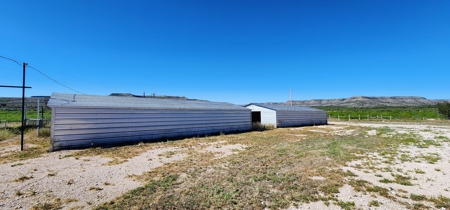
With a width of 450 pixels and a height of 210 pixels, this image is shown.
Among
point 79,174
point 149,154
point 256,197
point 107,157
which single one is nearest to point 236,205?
point 256,197

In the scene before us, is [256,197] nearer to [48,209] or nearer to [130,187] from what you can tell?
[130,187]

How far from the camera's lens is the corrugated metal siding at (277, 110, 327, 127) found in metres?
19.9

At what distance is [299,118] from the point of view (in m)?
22.5

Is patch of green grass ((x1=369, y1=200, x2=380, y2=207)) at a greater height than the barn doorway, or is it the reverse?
the barn doorway

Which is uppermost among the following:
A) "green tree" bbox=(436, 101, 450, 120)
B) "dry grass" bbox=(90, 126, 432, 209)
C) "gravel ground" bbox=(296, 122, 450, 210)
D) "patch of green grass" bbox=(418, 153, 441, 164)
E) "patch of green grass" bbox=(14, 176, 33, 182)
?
"green tree" bbox=(436, 101, 450, 120)

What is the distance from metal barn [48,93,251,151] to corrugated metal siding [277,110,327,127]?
26.5ft

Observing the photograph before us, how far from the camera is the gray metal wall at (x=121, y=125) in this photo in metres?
8.06

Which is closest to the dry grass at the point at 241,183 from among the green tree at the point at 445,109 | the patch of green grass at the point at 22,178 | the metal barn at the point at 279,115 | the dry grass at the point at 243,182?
the dry grass at the point at 243,182

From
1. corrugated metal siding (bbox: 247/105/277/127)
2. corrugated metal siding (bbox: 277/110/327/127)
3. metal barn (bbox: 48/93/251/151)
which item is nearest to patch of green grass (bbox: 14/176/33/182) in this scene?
metal barn (bbox: 48/93/251/151)

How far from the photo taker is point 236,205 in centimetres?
339

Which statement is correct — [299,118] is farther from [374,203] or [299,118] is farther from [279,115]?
[374,203]

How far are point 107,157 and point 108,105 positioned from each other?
3296 mm

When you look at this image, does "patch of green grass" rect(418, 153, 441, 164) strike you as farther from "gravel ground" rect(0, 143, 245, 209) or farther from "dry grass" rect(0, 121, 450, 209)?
"gravel ground" rect(0, 143, 245, 209)

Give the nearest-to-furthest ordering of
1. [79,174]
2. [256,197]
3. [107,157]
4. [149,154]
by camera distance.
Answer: [256,197]
[79,174]
[107,157]
[149,154]
